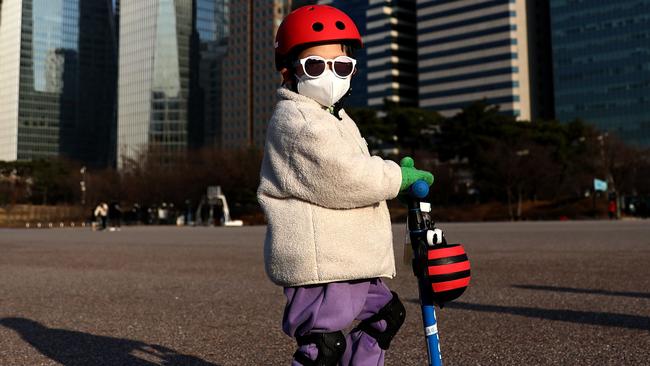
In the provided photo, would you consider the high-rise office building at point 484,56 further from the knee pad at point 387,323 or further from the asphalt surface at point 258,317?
the knee pad at point 387,323

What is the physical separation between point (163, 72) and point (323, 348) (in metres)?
131

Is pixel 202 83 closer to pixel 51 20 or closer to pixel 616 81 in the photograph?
pixel 51 20

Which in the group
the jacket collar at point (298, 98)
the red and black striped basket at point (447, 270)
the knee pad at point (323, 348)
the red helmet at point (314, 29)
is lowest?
the knee pad at point (323, 348)

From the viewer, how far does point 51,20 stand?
137875 millimetres

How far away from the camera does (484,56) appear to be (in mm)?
114375

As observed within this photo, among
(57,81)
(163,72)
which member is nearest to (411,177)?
(163,72)

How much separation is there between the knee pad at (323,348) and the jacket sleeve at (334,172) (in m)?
0.46

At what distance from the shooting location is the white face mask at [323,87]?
7.70 ft

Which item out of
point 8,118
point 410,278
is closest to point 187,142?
point 8,118

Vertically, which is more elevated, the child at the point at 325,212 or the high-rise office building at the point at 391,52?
the high-rise office building at the point at 391,52

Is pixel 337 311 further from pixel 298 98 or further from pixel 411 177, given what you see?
pixel 298 98

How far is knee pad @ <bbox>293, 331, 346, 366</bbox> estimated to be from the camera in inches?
86.4

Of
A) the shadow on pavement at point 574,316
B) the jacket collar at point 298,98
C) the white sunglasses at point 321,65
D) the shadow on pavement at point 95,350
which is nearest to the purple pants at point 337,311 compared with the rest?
the jacket collar at point 298,98

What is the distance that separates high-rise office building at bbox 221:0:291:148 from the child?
136 m
